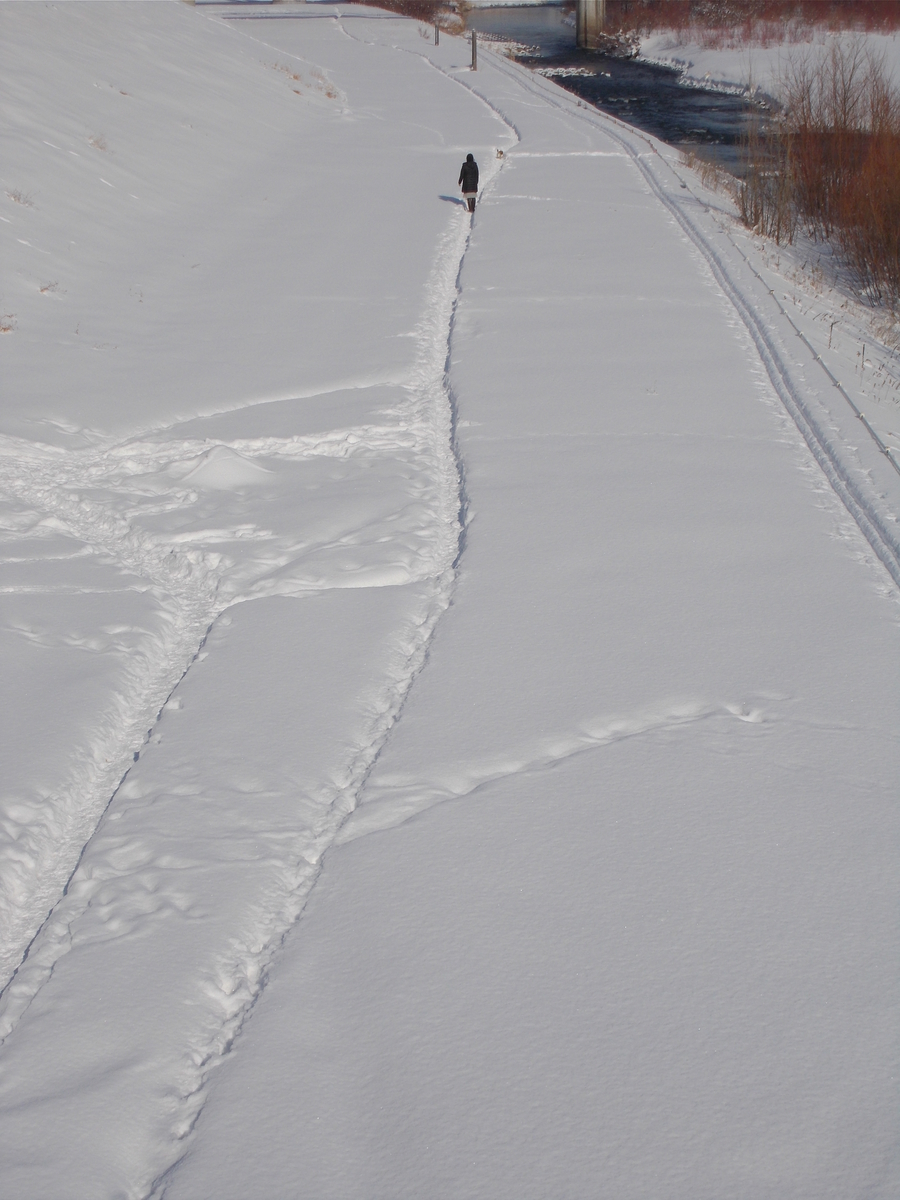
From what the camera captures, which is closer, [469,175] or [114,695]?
[114,695]

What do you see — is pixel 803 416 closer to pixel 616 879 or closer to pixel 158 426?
pixel 158 426

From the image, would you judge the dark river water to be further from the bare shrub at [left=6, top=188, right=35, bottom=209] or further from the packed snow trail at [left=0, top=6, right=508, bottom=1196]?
the packed snow trail at [left=0, top=6, right=508, bottom=1196]

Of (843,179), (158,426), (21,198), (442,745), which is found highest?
(843,179)

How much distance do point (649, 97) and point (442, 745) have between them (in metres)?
32.0

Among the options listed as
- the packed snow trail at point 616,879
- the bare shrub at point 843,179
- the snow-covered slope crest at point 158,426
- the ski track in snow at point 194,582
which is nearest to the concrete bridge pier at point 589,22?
the bare shrub at point 843,179

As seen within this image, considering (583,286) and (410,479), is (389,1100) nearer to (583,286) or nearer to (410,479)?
(410,479)

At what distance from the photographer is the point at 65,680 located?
198 inches

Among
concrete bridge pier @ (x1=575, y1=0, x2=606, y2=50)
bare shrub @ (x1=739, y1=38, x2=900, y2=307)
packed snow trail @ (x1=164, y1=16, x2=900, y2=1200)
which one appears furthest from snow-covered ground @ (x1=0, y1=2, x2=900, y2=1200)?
concrete bridge pier @ (x1=575, y1=0, x2=606, y2=50)

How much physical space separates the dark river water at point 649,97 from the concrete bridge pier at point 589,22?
A: 0.65 meters

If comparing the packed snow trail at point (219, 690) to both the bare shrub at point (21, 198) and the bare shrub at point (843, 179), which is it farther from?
the bare shrub at point (843, 179)

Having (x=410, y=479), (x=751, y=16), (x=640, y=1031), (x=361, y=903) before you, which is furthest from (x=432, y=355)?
(x=751, y=16)

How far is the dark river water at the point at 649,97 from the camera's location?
2495 cm

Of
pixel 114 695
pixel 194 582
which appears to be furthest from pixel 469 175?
pixel 114 695

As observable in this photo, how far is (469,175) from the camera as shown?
14133mm
